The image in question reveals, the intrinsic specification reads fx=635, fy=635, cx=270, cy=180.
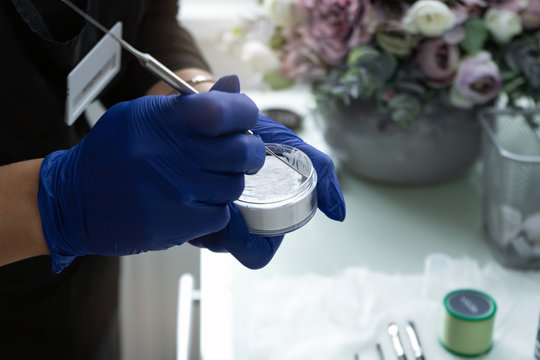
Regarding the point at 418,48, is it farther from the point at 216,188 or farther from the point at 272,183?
the point at 216,188

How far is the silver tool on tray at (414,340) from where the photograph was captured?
0.93 meters

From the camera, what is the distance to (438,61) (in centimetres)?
111

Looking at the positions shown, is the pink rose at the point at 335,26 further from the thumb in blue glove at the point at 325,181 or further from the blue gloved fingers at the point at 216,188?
the blue gloved fingers at the point at 216,188

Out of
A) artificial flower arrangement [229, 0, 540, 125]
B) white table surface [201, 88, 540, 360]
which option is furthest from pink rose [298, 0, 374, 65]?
white table surface [201, 88, 540, 360]

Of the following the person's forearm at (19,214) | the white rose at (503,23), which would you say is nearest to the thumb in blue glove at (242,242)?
the person's forearm at (19,214)

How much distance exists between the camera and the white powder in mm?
801

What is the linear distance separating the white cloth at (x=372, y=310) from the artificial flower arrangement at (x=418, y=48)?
0.29 meters

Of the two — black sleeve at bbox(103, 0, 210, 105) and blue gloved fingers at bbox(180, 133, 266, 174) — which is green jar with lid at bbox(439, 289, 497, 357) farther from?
black sleeve at bbox(103, 0, 210, 105)

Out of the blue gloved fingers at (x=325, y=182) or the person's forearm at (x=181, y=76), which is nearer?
the blue gloved fingers at (x=325, y=182)

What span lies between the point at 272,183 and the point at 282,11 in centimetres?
45

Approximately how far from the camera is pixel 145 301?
1823 millimetres

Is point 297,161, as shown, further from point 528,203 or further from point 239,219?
point 528,203

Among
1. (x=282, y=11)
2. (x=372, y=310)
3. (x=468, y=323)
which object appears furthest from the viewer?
(x=282, y=11)

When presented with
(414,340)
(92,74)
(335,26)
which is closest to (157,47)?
(92,74)
